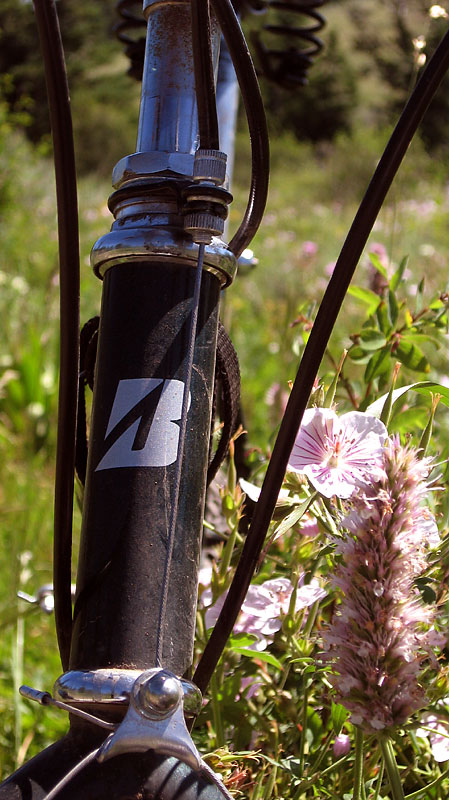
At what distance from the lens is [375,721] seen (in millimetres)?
479

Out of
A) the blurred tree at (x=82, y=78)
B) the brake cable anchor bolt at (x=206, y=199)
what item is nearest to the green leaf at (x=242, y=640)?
the brake cable anchor bolt at (x=206, y=199)

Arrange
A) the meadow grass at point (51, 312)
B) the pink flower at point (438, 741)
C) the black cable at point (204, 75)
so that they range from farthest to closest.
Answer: the meadow grass at point (51, 312), the pink flower at point (438, 741), the black cable at point (204, 75)

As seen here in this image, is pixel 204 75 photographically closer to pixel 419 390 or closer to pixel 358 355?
pixel 419 390

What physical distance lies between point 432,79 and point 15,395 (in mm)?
3109

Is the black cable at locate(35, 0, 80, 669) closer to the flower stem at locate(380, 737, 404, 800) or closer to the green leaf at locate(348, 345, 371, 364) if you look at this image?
the flower stem at locate(380, 737, 404, 800)

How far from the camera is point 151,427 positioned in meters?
0.53

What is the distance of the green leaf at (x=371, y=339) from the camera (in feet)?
2.97

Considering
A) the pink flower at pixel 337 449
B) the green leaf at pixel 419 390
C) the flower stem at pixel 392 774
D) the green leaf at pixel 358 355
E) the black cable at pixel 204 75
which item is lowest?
the flower stem at pixel 392 774

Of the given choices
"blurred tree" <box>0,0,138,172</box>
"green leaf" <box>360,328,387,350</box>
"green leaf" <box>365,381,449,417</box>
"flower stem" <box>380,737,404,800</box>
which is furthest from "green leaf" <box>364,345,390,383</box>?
"blurred tree" <box>0,0,138,172</box>

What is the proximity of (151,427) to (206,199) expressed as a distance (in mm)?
148

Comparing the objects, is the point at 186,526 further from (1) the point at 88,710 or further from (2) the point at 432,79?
(2) the point at 432,79

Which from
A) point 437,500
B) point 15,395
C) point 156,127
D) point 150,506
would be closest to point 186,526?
point 150,506

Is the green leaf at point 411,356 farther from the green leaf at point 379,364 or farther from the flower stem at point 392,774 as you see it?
the flower stem at point 392,774

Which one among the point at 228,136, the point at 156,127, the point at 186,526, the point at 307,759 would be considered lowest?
the point at 307,759
